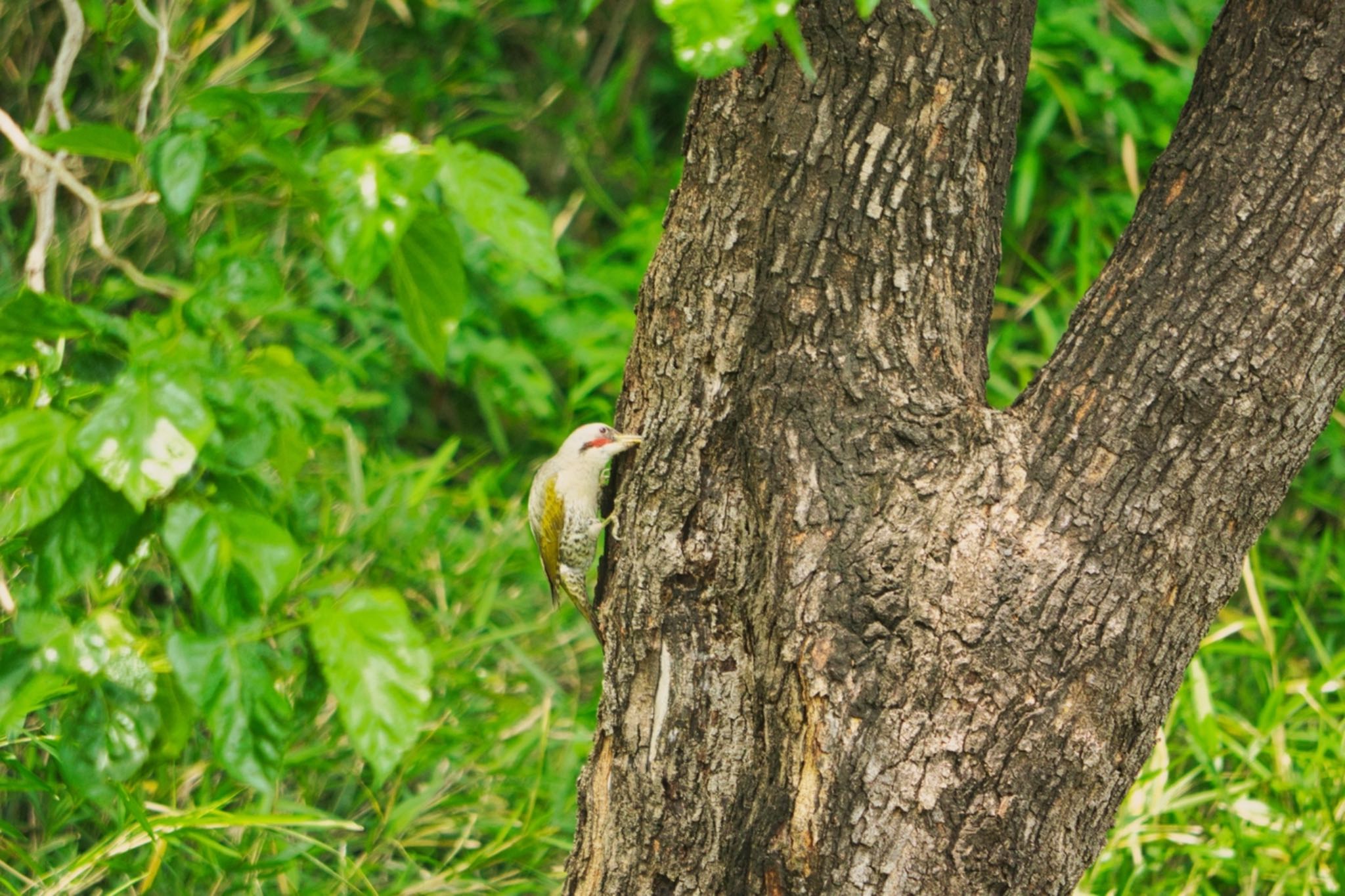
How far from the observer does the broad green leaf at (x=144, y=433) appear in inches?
44.4

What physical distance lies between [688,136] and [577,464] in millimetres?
1000

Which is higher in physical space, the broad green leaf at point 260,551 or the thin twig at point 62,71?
the thin twig at point 62,71

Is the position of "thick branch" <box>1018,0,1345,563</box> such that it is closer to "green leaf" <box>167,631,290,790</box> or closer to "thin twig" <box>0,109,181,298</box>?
"green leaf" <box>167,631,290,790</box>

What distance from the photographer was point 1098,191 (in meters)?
4.94

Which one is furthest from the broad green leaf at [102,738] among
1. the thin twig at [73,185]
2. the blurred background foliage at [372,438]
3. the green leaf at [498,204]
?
the green leaf at [498,204]

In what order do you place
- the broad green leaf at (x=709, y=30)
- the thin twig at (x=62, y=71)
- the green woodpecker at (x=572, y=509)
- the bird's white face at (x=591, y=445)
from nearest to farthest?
the broad green leaf at (x=709, y=30), the thin twig at (x=62, y=71), the bird's white face at (x=591, y=445), the green woodpecker at (x=572, y=509)

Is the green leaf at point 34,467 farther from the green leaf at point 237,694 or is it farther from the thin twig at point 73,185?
the thin twig at point 73,185

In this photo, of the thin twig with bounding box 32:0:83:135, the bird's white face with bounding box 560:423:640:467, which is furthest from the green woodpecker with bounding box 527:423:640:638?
the thin twig with bounding box 32:0:83:135

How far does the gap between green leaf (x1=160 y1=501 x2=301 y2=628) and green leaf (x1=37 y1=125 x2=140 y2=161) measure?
39 cm

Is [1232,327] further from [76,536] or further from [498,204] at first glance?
[76,536]

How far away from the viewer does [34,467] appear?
1.16 m

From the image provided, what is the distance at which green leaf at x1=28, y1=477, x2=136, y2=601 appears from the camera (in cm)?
121

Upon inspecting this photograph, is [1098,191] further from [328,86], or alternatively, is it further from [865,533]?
[865,533]

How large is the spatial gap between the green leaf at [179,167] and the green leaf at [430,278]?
0.93 ft
